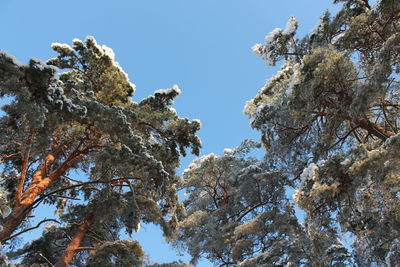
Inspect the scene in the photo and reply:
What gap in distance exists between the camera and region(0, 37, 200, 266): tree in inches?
240

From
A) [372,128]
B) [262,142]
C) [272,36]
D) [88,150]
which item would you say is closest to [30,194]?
[88,150]

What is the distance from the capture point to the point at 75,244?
9.38m

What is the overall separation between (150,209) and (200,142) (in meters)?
2.73

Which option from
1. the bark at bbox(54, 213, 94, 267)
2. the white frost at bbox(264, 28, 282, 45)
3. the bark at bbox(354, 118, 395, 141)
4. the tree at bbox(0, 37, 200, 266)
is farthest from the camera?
the white frost at bbox(264, 28, 282, 45)

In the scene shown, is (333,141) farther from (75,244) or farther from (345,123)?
(75,244)

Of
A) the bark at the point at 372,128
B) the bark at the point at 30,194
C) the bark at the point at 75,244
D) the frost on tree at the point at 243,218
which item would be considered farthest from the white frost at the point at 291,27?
the bark at the point at 75,244

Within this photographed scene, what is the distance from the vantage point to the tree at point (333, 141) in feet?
22.7

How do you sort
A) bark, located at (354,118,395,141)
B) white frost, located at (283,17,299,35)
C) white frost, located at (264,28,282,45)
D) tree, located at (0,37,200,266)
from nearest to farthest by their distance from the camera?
tree, located at (0,37,200,266)
bark, located at (354,118,395,141)
white frost, located at (283,17,299,35)
white frost, located at (264,28,282,45)

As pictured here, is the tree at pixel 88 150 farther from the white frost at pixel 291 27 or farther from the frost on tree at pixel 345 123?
the white frost at pixel 291 27

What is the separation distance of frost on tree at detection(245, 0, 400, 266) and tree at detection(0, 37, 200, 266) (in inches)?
119

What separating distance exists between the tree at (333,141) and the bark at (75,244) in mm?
5226

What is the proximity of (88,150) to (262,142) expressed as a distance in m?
5.33

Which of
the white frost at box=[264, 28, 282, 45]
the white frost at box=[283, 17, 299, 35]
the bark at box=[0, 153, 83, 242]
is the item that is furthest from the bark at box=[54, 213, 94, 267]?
the white frost at box=[283, 17, 299, 35]

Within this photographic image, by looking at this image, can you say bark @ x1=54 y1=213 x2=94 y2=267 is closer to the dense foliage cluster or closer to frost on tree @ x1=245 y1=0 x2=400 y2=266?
the dense foliage cluster
